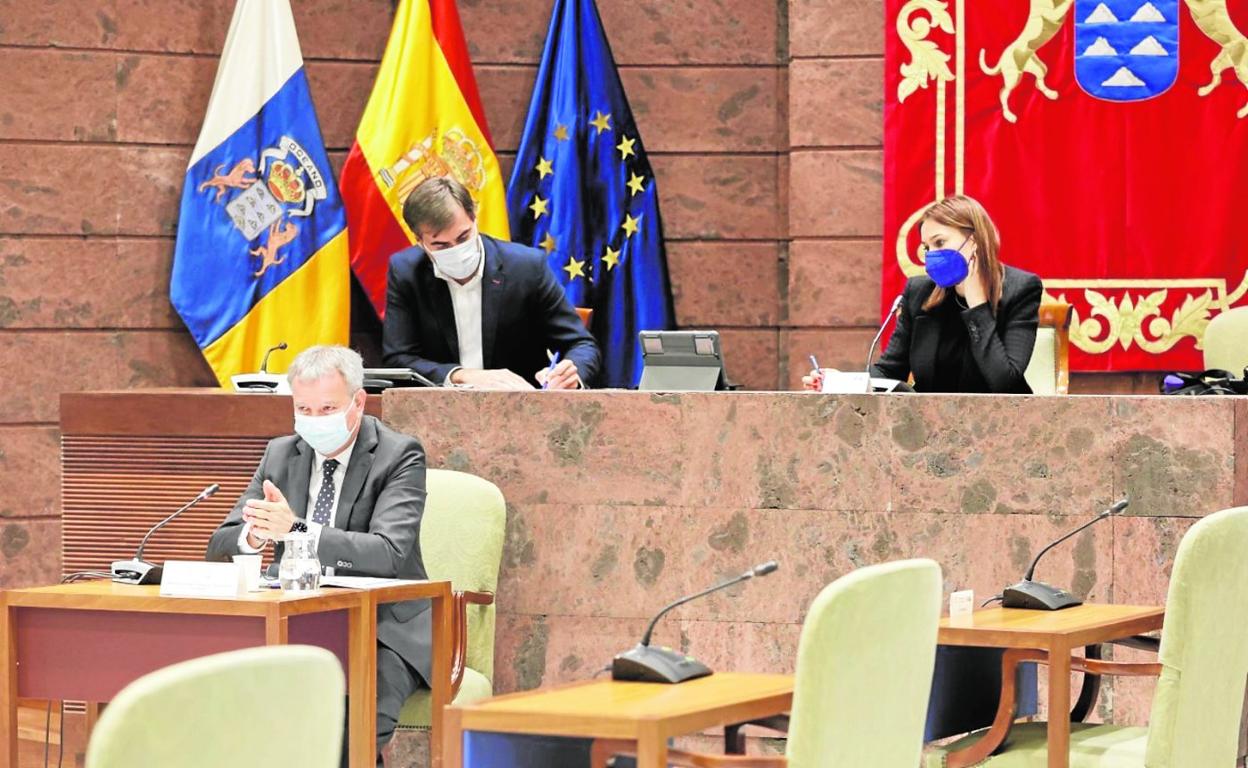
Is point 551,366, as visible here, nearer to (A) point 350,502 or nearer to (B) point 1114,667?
(A) point 350,502

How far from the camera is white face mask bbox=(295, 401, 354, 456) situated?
4.02 m

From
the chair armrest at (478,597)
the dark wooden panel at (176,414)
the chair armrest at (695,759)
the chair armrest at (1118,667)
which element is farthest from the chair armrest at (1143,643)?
the dark wooden panel at (176,414)

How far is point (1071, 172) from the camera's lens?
6.45m

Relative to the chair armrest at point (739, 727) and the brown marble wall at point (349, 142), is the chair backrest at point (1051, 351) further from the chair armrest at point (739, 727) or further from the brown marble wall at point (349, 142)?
the chair armrest at point (739, 727)

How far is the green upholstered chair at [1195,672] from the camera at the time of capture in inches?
126

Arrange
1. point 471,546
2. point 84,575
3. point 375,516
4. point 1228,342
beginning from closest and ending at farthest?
point 375,516
point 471,546
point 84,575
point 1228,342

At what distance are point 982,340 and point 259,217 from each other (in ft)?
9.61

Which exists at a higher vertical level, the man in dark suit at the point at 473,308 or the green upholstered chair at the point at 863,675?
the man in dark suit at the point at 473,308

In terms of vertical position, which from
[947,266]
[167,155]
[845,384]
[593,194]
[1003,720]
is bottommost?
[1003,720]

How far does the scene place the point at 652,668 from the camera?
2.79 meters

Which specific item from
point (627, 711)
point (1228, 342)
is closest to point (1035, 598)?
point (627, 711)

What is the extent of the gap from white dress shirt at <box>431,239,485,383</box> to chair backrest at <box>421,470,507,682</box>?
0.93 meters

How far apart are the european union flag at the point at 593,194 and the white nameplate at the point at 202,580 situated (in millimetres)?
3143

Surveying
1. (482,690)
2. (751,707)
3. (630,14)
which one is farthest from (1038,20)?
(751,707)
